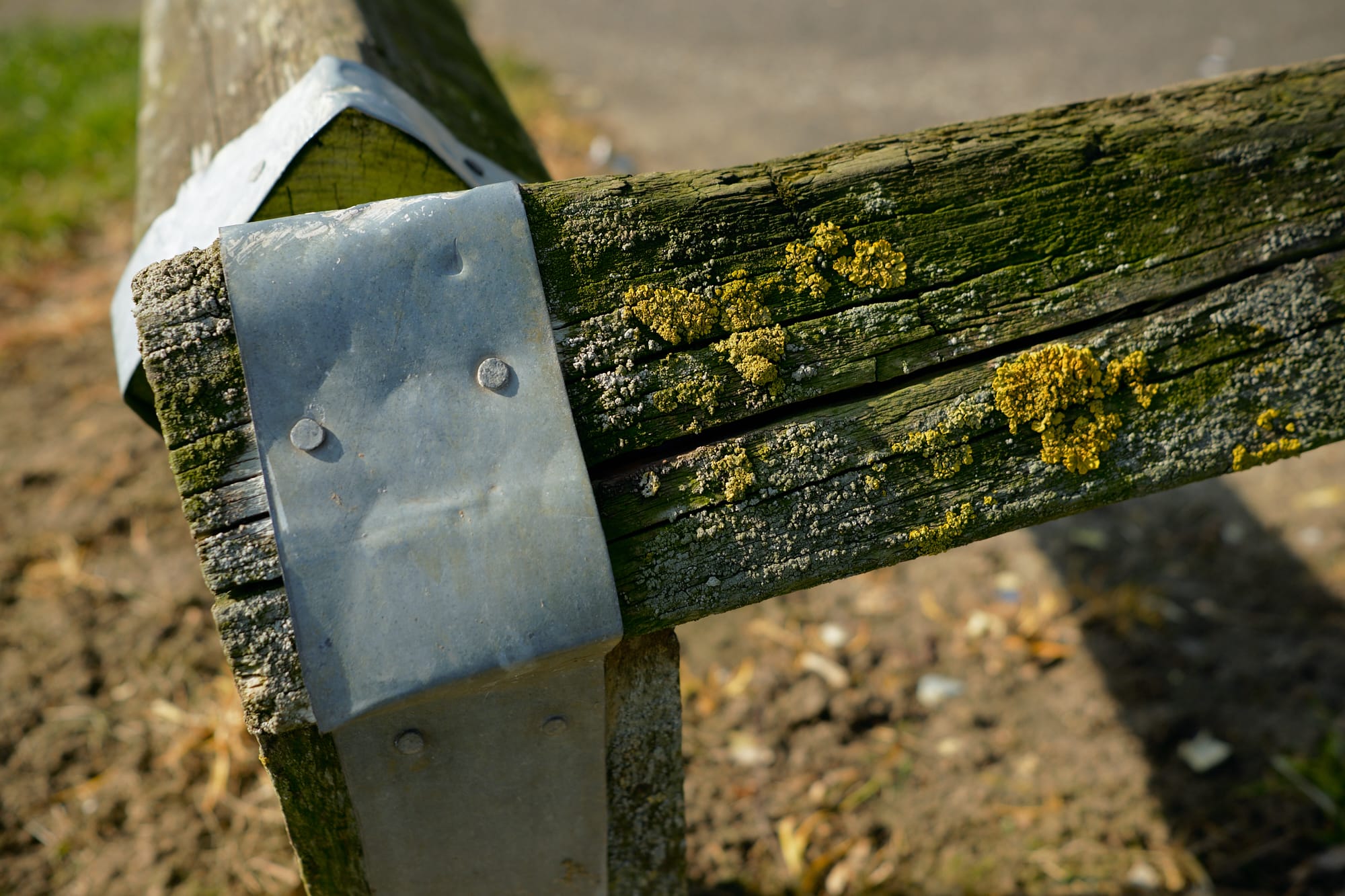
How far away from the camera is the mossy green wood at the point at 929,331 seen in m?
1.00

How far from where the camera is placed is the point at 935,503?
1.08m

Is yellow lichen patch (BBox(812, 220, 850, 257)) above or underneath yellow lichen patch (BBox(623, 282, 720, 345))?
above

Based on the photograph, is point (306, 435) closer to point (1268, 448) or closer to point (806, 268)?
point (806, 268)

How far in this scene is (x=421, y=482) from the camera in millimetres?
890

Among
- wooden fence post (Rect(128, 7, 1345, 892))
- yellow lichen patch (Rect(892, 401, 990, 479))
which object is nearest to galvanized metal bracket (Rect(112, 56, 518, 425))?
wooden fence post (Rect(128, 7, 1345, 892))

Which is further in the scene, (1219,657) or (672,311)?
(1219,657)

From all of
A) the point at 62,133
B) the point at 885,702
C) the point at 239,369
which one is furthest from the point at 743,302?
the point at 62,133

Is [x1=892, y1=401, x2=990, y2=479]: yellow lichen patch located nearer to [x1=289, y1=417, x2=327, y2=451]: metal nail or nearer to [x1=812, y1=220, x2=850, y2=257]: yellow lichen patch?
[x1=812, y1=220, x2=850, y2=257]: yellow lichen patch

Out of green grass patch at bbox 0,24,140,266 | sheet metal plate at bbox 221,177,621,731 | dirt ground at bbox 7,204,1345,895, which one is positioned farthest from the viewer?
green grass patch at bbox 0,24,140,266

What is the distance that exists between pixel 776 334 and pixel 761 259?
10cm

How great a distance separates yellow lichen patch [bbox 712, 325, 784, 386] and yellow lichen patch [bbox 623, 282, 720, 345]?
3cm

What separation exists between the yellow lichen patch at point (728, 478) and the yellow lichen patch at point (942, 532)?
0.21 metres

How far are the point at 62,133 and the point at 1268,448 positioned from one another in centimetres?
681

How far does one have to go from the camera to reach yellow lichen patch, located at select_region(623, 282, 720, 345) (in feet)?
3.38
